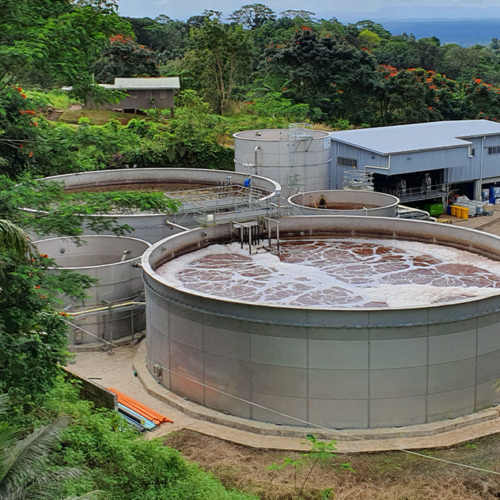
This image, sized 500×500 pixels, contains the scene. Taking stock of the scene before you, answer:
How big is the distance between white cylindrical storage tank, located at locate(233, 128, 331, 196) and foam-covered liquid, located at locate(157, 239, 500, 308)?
38.1ft

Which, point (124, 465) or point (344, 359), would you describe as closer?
point (124, 465)

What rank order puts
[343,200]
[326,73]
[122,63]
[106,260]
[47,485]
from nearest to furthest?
[47,485] → [106,260] → [343,200] → [326,73] → [122,63]

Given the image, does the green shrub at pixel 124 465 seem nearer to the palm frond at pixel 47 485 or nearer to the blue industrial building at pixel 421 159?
the palm frond at pixel 47 485

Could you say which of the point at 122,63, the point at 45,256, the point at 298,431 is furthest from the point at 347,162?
the point at 122,63

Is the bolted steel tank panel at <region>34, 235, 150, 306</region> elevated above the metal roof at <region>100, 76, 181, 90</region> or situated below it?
below

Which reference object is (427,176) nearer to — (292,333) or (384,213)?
(384,213)

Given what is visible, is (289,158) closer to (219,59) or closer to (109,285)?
(109,285)

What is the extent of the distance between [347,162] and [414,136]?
18.0 feet

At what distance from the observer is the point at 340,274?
88.5ft

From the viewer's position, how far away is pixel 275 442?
19781 millimetres

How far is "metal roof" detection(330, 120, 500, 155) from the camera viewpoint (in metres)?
44.6

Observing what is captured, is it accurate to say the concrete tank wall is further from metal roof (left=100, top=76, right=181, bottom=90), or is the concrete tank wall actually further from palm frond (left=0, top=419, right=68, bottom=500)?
metal roof (left=100, top=76, right=181, bottom=90)

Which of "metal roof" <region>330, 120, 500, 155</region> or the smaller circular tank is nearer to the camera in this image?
the smaller circular tank

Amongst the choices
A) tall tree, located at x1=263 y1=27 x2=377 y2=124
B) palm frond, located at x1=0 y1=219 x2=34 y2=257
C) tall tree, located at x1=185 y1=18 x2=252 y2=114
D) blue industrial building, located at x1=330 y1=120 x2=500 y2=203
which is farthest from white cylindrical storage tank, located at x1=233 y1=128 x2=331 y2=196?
palm frond, located at x1=0 y1=219 x2=34 y2=257
